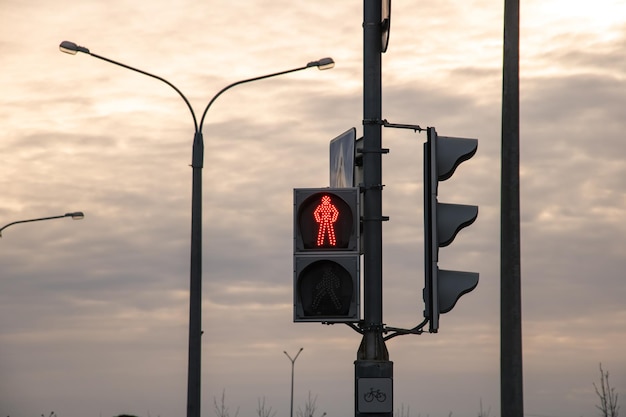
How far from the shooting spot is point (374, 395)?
9.40 metres

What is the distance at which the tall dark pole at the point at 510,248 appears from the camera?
8797 millimetres

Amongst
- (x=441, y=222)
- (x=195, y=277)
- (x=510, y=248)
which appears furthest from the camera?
(x=195, y=277)

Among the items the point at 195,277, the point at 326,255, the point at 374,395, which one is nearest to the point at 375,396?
the point at 374,395

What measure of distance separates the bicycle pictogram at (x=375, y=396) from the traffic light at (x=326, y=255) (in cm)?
61

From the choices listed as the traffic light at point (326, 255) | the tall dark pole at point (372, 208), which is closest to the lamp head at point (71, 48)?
the tall dark pole at point (372, 208)

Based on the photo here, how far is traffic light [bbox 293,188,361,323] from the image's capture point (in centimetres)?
939

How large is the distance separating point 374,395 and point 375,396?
13 millimetres

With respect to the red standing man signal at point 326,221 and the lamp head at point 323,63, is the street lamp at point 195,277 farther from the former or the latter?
the red standing man signal at point 326,221

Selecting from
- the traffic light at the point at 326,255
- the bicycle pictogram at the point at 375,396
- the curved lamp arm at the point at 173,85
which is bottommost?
the bicycle pictogram at the point at 375,396

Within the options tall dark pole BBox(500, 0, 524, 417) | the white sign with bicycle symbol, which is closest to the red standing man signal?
the white sign with bicycle symbol

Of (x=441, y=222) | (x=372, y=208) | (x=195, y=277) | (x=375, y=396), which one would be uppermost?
(x=195, y=277)

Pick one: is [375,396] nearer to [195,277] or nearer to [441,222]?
[441,222]

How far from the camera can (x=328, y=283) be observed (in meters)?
9.44

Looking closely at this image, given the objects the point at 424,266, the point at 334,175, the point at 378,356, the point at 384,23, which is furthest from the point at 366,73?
the point at 378,356
